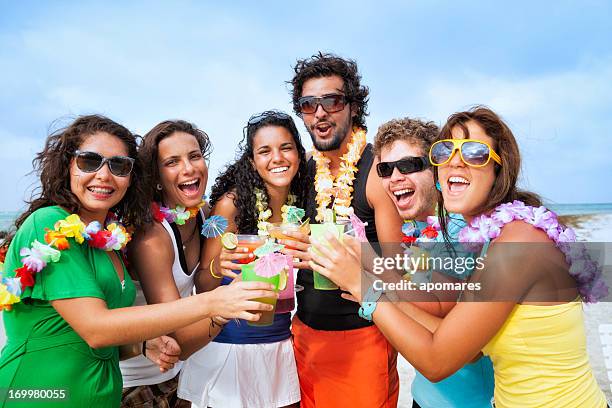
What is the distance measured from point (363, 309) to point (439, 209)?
89cm

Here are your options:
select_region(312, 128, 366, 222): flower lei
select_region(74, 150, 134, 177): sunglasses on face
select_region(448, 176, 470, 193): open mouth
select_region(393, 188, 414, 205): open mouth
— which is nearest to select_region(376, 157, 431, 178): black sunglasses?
select_region(393, 188, 414, 205): open mouth

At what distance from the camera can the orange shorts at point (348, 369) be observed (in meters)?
3.04

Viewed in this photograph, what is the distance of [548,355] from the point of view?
6.17ft

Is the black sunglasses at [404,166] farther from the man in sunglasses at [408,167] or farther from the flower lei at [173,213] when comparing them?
the flower lei at [173,213]

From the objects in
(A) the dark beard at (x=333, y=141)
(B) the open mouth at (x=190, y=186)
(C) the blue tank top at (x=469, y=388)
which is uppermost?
(A) the dark beard at (x=333, y=141)

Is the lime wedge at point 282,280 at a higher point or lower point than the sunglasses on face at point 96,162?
lower

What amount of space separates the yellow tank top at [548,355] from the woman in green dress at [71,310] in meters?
1.11

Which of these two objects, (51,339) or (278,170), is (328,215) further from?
(51,339)

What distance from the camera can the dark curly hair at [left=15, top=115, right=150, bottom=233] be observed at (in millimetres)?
2359

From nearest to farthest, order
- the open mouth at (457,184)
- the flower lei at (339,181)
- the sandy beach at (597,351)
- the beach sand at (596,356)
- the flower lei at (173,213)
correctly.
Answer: the open mouth at (457,184) → the sandy beach at (597,351) → the flower lei at (173,213) → the flower lei at (339,181) → the beach sand at (596,356)

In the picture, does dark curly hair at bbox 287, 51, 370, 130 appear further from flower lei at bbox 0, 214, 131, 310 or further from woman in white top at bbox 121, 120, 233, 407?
flower lei at bbox 0, 214, 131, 310

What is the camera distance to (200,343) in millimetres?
2748

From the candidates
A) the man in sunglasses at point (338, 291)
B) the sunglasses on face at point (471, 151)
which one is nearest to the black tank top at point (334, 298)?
the man in sunglasses at point (338, 291)

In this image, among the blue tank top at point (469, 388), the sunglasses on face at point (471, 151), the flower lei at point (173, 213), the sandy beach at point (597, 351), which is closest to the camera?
the sunglasses on face at point (471, 151)
